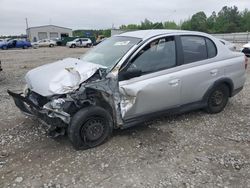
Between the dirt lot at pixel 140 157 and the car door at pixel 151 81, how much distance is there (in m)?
0.47

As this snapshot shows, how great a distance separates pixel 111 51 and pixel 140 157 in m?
1.84

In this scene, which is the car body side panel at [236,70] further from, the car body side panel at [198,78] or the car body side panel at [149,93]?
the car body side panel at [149,93]

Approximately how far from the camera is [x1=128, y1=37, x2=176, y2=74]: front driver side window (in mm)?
4094

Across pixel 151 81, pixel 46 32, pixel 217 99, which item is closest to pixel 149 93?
pixel 151 81

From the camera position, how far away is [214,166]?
136 inches

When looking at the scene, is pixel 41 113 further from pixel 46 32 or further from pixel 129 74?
pixel 46 32

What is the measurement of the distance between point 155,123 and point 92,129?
1.41 m

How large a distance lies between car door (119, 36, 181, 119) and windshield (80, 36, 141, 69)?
9.8 inches

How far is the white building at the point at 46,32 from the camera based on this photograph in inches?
2468

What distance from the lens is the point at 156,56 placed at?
427 centimetres

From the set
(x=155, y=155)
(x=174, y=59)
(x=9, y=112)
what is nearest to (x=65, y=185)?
(x=155, y=155)

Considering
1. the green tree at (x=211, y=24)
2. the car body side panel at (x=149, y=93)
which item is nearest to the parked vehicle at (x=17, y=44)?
the car body side panel at (x=149, y=93)

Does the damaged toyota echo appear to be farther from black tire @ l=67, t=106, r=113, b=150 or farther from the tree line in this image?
the tree line

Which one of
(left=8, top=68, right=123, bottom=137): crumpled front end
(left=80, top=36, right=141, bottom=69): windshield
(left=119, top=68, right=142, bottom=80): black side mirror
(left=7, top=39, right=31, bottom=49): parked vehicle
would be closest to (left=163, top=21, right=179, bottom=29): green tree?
(left=7, top=39, right=31, bottom=49): parked vehicle
